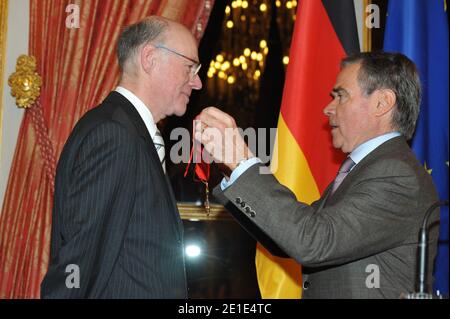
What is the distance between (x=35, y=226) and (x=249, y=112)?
142 cm

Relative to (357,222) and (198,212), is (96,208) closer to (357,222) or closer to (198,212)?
(357,222)

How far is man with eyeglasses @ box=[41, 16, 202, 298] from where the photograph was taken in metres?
2.01

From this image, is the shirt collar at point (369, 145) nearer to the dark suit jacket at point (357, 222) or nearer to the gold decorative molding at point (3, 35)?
the dark suit jacket at point (357, 222)

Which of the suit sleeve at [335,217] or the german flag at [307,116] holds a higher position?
the german flag at [307,116]

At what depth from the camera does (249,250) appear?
13.3ft

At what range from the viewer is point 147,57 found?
8.04 ft

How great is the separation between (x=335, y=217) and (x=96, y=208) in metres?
0.72

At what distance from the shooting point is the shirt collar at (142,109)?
2.38 meters

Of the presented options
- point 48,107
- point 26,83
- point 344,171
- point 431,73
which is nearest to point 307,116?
point 431,73

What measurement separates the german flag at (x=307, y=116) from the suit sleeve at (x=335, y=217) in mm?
1058

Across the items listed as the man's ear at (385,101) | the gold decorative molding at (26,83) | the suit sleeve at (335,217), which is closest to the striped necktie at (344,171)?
the man's ear at (385,101)

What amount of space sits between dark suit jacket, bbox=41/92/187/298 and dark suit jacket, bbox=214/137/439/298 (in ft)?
0.79
